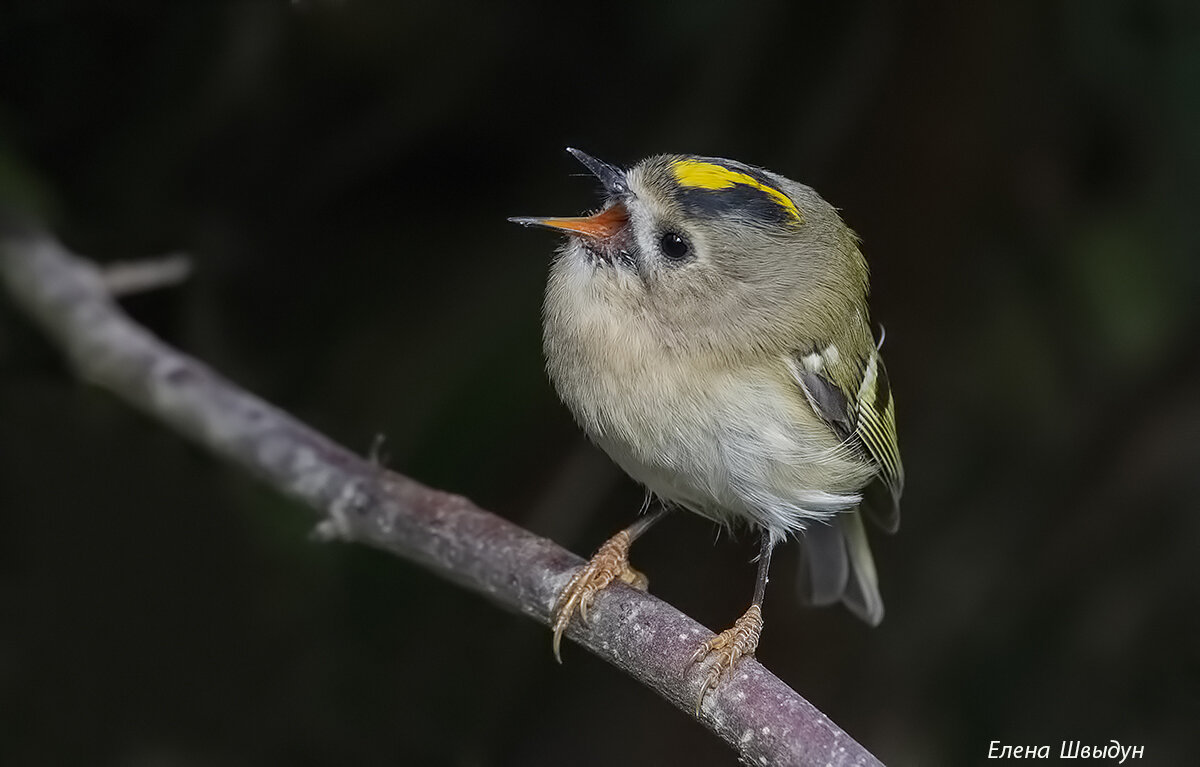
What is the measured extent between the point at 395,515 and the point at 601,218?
61 centimetres

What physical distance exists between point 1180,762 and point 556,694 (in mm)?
1359

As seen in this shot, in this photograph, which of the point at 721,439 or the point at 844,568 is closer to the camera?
the point at 721,439

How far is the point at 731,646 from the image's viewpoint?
6.09 ft

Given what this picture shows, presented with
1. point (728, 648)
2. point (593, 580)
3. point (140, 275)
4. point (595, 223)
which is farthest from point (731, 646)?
point (140, 275)

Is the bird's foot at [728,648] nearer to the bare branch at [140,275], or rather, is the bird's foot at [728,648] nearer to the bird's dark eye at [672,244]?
the bird's dark eye at [672,244]

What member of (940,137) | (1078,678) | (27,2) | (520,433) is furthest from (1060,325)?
(27,2)

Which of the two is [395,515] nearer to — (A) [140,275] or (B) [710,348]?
(B) [710,348]

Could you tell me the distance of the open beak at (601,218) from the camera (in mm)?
1893

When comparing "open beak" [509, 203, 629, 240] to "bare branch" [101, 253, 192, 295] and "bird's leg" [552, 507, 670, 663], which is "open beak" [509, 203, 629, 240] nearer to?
"bird's leg" [552, 507, 670, 663]

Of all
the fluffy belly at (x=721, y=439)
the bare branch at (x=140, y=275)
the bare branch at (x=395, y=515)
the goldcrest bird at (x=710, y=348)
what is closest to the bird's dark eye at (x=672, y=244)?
the goldcrest bird at (x=710, y=348)

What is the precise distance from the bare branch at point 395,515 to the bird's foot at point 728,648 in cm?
2

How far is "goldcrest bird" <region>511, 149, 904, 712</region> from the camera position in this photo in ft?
6.17

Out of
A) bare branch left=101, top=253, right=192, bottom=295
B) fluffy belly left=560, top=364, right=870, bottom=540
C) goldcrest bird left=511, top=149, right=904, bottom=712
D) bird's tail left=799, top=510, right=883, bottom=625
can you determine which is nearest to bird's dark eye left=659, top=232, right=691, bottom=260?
goldcrest bird left=511, top=149, right=904, bottom=712

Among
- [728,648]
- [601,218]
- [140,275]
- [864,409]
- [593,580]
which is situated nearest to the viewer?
[728,648]
